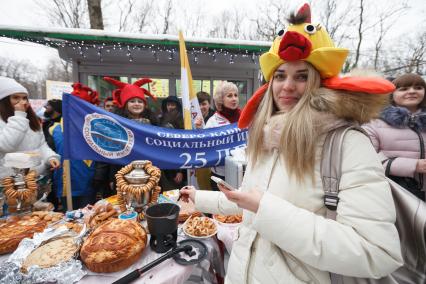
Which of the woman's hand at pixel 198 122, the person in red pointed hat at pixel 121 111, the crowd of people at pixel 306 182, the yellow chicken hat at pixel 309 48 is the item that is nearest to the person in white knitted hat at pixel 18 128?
the person in red pointed hat at pixel 121 111

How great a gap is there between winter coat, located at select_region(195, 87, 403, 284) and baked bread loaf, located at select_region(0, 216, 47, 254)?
4.97 ft

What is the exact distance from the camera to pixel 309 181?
0.90 m

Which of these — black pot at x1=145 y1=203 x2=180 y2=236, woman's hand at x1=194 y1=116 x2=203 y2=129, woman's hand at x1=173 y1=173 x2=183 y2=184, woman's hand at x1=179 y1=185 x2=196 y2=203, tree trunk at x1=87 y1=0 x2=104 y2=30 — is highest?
tree trunk at x1=87 y1=0 x2=104 y2=30

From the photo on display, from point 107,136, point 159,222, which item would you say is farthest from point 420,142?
point 107,136

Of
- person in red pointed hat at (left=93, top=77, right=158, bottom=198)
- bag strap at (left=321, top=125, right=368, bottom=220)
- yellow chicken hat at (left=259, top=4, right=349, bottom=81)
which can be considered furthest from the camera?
person in red pointed hat at (left=93, top=77, right=158, bottom=198)

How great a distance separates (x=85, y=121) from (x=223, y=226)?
2.14 meters

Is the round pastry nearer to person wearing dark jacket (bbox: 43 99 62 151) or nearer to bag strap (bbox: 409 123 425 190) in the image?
person wearing dark jacket (bbox: 43 99 62 151)

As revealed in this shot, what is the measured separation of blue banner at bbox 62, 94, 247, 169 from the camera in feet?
8.94

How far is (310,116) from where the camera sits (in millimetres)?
951

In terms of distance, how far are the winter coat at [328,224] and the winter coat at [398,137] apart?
1.87 m

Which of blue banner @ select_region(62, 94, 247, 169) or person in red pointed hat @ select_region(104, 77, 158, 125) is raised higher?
person in red pointed hat @ select_region(104, 77, 158, 125)

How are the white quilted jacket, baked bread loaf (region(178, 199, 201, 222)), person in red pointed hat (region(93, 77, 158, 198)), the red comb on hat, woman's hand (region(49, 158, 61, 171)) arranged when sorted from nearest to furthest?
the white quilted jacket → the red comb on hat → baked bread loaf (region(178, 199, 201, 222)) → woman's hand (region(49, 158, 61, 171)) → person in red pointed hat (region(93, 77, 158, 198))

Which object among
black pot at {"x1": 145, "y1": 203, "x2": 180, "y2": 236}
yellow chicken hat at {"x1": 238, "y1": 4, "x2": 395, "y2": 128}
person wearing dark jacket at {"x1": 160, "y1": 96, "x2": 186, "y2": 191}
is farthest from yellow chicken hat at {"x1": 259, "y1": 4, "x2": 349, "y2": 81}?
person wearing dark jacket at {"x1": 160, "y1": 96, "x2": 186, "y2": 191}

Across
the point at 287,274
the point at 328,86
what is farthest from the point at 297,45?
the point at 287,274
